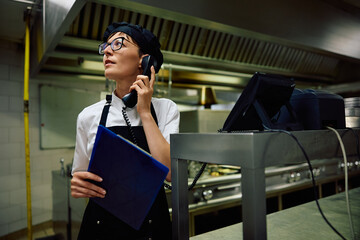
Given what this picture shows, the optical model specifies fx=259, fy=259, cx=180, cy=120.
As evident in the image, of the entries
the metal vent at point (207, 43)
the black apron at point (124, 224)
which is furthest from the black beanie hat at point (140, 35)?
the metal vent at point (207, 43)

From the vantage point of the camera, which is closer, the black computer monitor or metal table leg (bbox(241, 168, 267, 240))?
metal table leg (bbox(241, 168, 267, 240))

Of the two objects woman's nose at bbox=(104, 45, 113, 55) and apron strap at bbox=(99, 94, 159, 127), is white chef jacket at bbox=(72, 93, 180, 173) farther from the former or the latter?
woman's nose at bbox=(104, 45, 113, 55)

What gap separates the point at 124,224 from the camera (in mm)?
1183

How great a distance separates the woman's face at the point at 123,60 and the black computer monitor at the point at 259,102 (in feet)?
2.17

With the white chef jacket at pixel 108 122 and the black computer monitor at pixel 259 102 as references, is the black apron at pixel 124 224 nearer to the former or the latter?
the white chef jacket at pixel 108 122

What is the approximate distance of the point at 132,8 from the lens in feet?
4.71

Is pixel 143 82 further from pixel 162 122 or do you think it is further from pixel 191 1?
pixel 191 1

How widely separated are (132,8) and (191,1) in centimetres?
34

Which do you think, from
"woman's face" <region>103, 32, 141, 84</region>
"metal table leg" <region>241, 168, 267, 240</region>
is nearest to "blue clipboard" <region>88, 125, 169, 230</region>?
"metal table leg" <region>241, 168, 267, 240</region>

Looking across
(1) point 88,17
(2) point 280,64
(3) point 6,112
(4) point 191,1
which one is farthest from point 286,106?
(3) point 6,112

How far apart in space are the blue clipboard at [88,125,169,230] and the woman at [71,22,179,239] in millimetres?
292

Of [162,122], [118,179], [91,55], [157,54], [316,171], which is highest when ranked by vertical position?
[91,55]

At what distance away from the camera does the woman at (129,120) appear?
1146 mm

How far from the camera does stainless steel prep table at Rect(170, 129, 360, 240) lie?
21.7 inches
